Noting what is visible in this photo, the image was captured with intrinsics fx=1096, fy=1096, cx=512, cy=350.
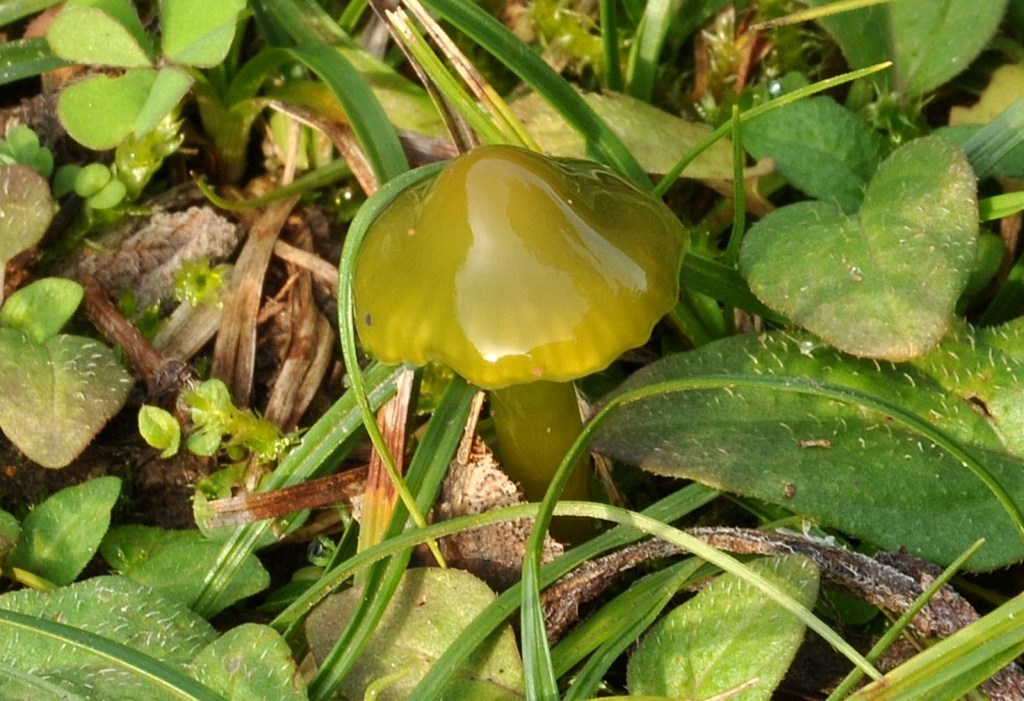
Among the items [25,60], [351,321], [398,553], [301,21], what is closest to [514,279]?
[351,321]

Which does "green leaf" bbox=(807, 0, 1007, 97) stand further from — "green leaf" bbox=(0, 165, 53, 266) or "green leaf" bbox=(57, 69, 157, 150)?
"green leaf" bbox=(0, 165, 53, 266)

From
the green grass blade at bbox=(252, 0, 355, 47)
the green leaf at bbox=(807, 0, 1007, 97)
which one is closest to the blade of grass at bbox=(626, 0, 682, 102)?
the green leaf at bbox=(807, 0, 1007, 97)

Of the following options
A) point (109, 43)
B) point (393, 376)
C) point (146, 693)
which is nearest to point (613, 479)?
point (393, 376)

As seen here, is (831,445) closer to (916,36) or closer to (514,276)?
(514,276)

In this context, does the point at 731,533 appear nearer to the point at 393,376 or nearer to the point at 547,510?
the point at 547,510

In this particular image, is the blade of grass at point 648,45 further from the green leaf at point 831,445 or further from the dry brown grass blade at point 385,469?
the dry brown grass blade at point 385,469

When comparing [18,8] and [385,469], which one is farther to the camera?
[18,8]

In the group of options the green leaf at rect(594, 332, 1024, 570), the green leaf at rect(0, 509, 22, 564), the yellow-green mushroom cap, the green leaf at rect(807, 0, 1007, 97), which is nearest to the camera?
the yellow-green mushroom cap
